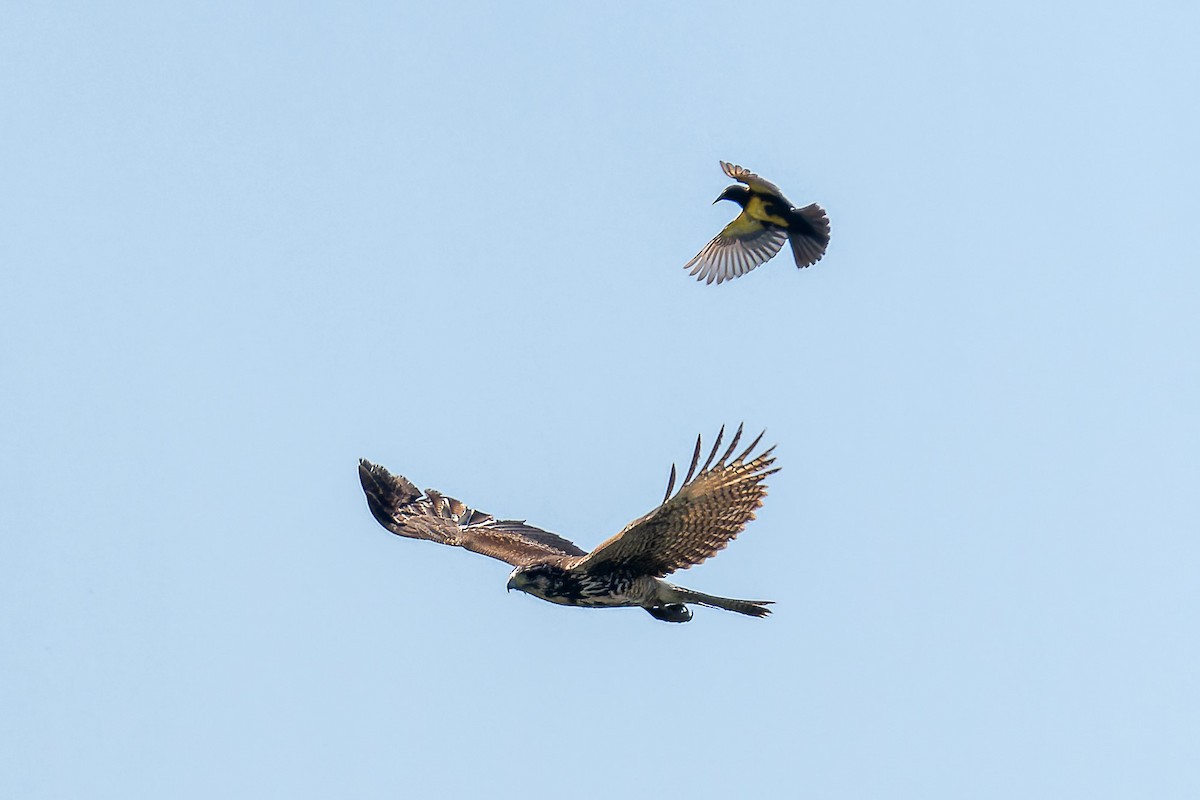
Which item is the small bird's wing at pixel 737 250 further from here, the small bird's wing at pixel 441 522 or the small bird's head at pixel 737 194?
the small bird's wing at pixel 441 522

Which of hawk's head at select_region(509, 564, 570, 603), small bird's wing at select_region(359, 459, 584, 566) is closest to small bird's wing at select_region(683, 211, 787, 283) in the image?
small bird's wing at select_region(359, 459, 584, 566)

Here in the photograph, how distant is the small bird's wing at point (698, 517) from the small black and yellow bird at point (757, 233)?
600cm

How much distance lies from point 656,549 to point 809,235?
653cm

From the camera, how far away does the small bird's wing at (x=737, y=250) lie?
19.8m

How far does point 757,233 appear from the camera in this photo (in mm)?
19891

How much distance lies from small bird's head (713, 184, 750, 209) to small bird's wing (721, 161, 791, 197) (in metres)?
0.43

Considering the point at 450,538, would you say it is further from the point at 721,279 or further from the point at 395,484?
the point at 721,279

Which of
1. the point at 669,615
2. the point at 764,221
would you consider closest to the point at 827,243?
the point at 764,221

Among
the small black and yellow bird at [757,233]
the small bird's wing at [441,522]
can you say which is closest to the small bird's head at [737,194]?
the small black and yellow bird at [757,233]

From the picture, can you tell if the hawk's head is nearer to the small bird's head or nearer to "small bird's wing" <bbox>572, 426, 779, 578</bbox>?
"small bird's wing" <bbox>572, 426, 779, 578</bbox>

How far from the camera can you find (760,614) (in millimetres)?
14438

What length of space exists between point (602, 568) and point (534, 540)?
2884 mm

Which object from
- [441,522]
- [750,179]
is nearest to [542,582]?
[441,522]

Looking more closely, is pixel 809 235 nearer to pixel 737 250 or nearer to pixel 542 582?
pixel 737 250
